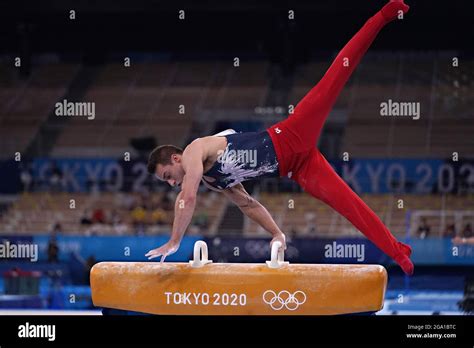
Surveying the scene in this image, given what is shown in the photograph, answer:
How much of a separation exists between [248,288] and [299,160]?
1093mm

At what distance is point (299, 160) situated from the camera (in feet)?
21.8

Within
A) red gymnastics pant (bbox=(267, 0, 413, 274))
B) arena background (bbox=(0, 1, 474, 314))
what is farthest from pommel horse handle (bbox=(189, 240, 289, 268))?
arena background (bbox=(0, 1, 474, 314))

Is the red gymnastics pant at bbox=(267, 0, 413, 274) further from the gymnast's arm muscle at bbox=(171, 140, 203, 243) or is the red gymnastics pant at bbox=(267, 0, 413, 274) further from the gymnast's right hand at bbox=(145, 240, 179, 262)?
the gymnast's right hand at bbox=(145, 240, 179, 262)

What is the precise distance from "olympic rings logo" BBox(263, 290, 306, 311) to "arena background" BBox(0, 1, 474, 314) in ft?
15.6

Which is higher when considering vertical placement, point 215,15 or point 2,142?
point 215,15

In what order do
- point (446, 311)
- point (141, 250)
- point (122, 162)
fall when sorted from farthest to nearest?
point (122, 162) → point (141, 250) → point (446, 311)

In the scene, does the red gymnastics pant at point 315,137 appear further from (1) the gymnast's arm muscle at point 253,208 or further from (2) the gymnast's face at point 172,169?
(2) the gymnast's face at point 172,169

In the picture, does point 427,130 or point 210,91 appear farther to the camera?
point 210,91

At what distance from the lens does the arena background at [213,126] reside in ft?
41.4

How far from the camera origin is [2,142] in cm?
1683

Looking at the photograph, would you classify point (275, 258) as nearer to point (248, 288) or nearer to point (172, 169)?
A: point (248, 288)
